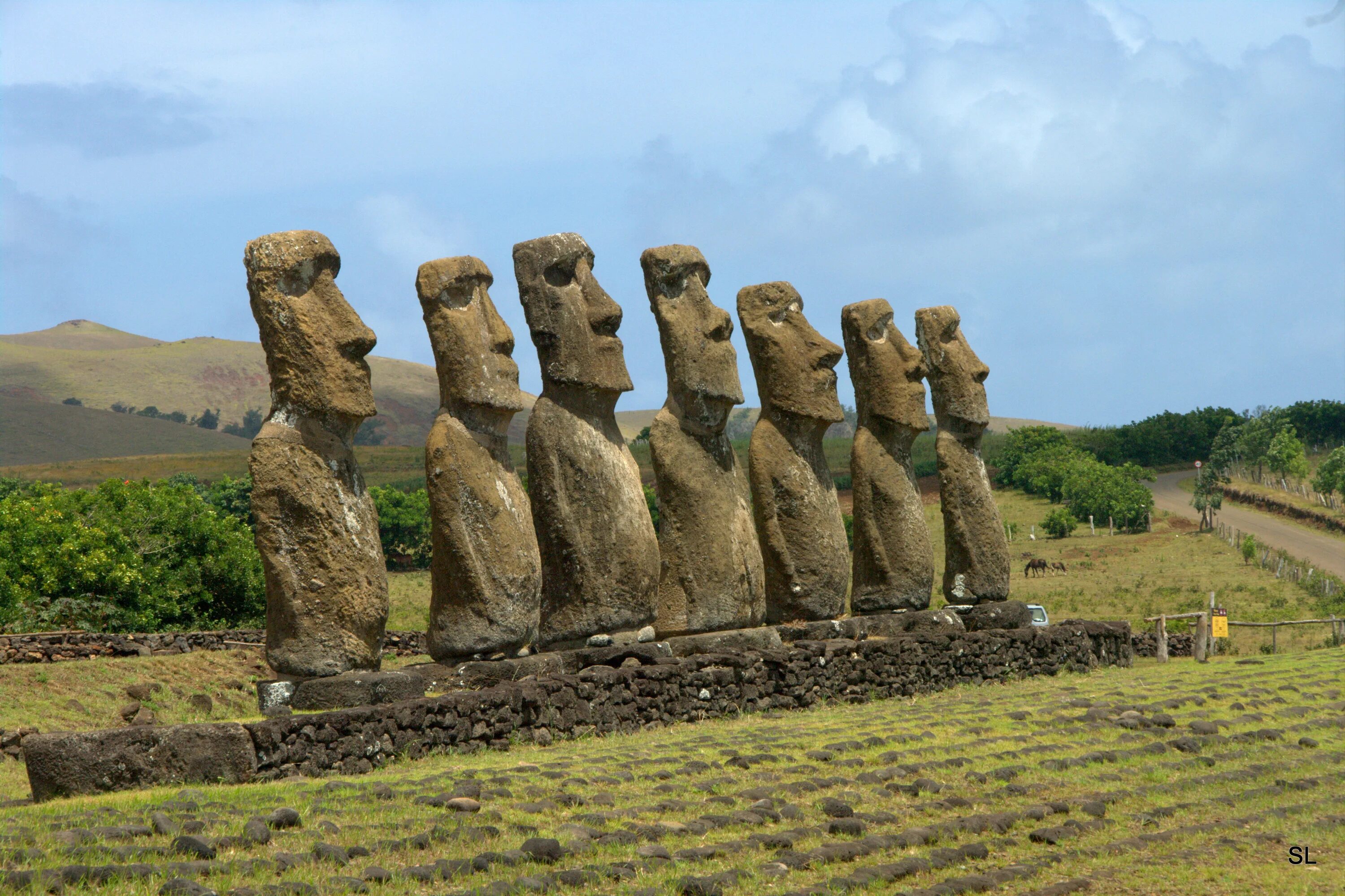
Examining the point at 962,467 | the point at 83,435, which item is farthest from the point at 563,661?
the point at 83,435

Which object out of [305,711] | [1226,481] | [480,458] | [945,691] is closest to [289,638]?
[305,711]

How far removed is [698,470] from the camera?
1574 cm

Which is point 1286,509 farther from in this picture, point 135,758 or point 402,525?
point 135,758

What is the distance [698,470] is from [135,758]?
7.28 metres

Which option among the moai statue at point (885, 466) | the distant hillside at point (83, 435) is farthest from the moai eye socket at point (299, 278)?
the distant hillside at point (83, 435)

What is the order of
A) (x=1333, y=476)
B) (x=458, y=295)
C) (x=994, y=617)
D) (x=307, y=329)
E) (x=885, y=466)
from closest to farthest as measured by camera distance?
(x=307, y=329) < (x=458, y=295) < (x=885, y=466) < (x=994, y=617) < (x=1333, y=476)

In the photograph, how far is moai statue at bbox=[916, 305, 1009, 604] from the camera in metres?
18.9

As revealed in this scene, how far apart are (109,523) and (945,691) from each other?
17.1 metres

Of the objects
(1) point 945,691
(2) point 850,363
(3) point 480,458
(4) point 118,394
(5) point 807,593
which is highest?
(4) point 118,394

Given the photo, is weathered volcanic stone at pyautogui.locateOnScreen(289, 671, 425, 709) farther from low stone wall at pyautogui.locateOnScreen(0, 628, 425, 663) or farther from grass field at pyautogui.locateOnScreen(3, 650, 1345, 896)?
low stone wall at pyautogui.locateOnScreen(0, 628, 425, 663)

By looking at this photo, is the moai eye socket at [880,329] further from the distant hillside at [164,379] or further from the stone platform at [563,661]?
the distant hillside at [164,379]

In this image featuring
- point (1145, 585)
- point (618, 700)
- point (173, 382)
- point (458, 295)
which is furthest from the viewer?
point (173, 382)

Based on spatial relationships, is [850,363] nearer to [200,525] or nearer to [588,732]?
[588,732]

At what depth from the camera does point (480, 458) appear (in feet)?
44.2
